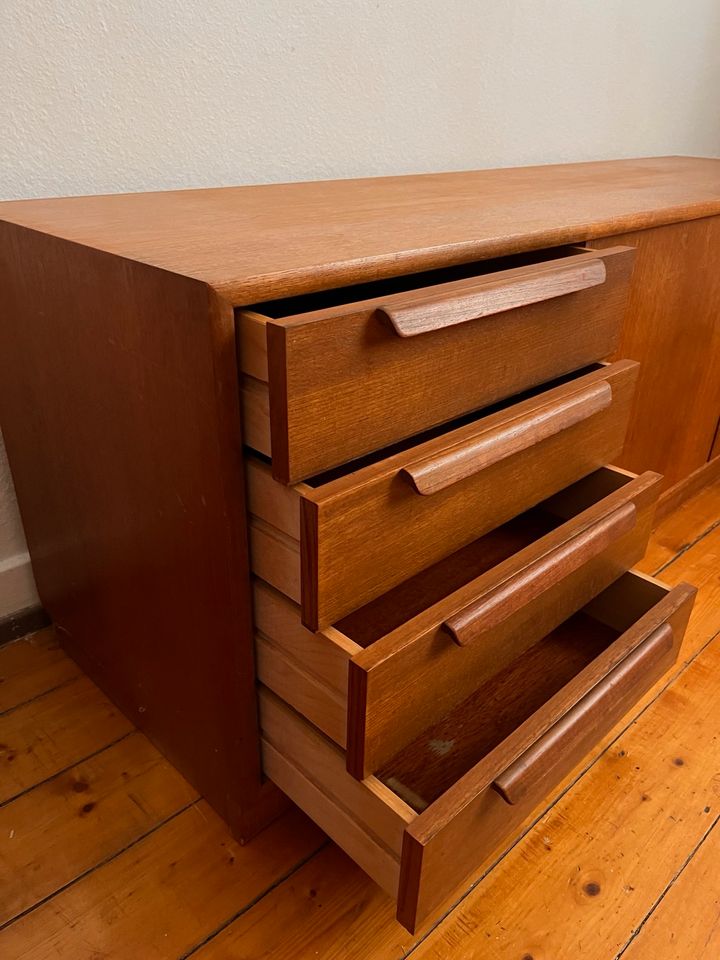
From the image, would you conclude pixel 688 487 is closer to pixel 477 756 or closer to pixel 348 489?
pixel 477 756

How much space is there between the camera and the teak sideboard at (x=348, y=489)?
0.60 m

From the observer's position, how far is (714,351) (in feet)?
4.37

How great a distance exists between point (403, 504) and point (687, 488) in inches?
43.6

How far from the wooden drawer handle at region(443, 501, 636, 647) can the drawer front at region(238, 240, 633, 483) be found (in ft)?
0.54

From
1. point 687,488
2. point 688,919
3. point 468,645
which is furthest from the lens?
point 687,488

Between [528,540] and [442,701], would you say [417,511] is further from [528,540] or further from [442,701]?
[528,540]

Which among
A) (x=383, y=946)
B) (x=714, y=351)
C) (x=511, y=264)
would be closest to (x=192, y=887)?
(x=383, y=946)

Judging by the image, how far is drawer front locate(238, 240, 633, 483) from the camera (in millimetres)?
560

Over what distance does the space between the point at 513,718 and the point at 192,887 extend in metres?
0.39

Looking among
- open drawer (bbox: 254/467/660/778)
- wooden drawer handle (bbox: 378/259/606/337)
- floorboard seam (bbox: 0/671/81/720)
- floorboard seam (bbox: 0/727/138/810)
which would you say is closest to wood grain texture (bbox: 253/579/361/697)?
open drawer (bbox: 254/467/660/778)

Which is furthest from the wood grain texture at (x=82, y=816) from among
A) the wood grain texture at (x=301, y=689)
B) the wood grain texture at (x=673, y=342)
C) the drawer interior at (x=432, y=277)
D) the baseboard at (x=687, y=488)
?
the baseboard at (x=687, y=488)

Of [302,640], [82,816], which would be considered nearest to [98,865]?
[82,816]

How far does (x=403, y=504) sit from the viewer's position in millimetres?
643

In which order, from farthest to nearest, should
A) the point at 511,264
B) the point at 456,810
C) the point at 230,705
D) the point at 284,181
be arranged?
the point at 284,181, the point at 511,264, the point at 230,705, the point at 456,810
